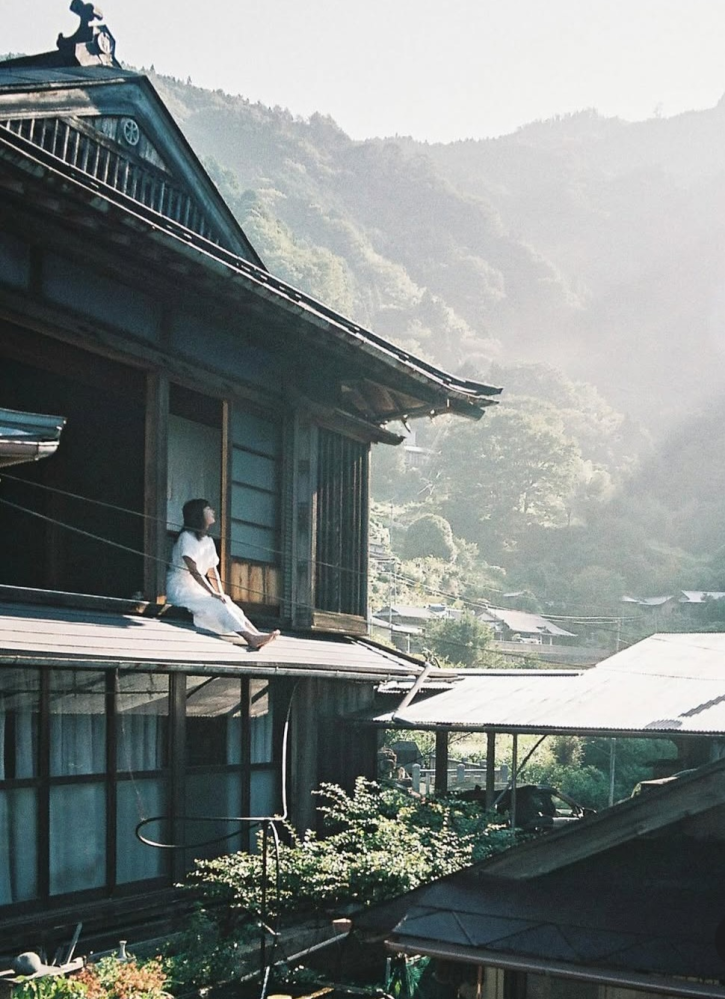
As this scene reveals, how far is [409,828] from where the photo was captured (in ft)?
42.0

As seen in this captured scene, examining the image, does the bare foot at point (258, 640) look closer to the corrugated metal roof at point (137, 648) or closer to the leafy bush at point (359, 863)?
the corrugated metal roof at point (137, 648)

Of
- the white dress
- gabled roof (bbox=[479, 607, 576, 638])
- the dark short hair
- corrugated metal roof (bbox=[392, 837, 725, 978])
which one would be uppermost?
the dark short hair

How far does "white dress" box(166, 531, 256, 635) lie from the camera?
1352cm

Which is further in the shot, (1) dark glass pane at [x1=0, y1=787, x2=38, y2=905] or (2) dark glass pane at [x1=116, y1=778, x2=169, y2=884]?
(2) dark glass pane at [x1=116, y1=778, x2=169, y2=884]

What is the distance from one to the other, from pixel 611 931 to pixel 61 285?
8.94 metres

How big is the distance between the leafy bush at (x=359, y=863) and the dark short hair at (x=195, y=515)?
3.35 meters

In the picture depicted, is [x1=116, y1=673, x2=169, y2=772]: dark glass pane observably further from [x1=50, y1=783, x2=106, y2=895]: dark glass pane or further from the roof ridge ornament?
the roof ridge ornament

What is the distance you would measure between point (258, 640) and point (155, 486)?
196 cm

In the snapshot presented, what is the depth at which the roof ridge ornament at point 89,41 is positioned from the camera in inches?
588

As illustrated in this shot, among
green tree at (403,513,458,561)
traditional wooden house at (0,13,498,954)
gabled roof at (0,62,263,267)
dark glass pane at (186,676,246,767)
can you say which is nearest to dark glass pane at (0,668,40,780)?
traditional wooden house at (0,13,498,954)

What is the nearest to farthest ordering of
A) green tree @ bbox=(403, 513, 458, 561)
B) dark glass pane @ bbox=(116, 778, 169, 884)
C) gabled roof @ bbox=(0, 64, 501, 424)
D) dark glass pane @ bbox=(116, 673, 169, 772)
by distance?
1. gabled roof @ bbox=(0, 64, 501, 424)
2. dark glass pane @ bbox=(116, 778, 169, 884)
3. dark glass pane @ bbox=(116, 673, 169, 772)
4. green tree @ bbox=(403, 513, 458, 561)

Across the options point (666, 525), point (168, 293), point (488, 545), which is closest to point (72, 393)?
point (168, 293)

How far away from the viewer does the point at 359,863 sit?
36.7 feet

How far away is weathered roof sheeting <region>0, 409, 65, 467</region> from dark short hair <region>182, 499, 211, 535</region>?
17.2 ft
